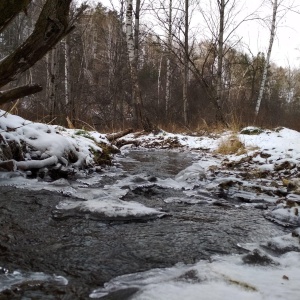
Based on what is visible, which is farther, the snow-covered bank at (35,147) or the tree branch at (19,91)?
the snow-covered bank at (35,147)

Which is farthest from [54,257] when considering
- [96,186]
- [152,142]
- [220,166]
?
[152,142]

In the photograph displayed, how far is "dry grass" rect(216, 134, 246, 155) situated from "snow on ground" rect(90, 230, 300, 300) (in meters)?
4.64

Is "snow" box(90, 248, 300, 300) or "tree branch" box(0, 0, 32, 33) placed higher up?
"tree branch" box(0, 0, 32, 33)

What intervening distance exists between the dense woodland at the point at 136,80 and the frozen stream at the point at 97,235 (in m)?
5.18

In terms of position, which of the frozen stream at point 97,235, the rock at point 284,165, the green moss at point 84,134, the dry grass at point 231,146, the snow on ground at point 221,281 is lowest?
the snow on ground at point 221,281

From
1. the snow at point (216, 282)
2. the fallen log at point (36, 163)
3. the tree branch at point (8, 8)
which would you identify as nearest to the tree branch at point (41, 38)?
the tree branch at point (8, 8)

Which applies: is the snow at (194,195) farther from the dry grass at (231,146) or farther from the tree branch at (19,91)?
the tree branch at (19,91)

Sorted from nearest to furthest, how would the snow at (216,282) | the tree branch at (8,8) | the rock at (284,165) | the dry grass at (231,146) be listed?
the snow at (216,282), the tree branch at (8,8), the rock at (284,165), the dry grass at (231,146)

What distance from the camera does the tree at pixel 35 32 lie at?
2.08 m

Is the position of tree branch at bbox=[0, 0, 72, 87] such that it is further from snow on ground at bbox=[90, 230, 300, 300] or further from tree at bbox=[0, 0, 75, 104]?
snow on ground at bbox=[90, 230, 300, 300]

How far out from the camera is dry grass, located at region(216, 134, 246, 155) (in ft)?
20.8

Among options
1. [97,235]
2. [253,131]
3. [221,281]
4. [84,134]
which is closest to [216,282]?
[221,281]

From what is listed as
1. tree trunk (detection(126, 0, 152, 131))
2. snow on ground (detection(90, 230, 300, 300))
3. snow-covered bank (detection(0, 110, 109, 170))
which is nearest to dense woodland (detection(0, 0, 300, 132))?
tree trunk (detection(126, 0, 152, 131))

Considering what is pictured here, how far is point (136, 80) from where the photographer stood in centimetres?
1036
